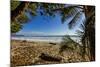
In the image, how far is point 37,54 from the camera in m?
2.60

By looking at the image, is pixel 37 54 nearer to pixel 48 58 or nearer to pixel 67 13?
pixel 48 58

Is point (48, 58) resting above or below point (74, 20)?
below

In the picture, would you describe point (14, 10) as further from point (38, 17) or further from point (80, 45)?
point (80, 45)

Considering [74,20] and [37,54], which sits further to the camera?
[74,20]

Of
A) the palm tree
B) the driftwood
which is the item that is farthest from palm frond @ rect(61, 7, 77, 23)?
the driftwood

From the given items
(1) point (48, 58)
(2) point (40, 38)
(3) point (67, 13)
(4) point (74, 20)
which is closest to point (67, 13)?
(3) point (67, 13)

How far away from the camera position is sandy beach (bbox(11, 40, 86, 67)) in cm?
250

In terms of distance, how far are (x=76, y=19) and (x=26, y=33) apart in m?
0.72

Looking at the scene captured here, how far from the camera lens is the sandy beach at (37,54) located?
2.50 m

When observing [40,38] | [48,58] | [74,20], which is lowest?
[48,58]

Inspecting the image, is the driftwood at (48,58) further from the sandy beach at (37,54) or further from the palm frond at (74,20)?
the palm frond at (74,20)

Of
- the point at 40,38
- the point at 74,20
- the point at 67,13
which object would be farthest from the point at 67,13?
the point at 40,38

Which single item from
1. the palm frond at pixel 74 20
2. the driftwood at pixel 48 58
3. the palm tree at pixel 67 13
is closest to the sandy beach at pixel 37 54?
the driftwood at pixel 48 58
